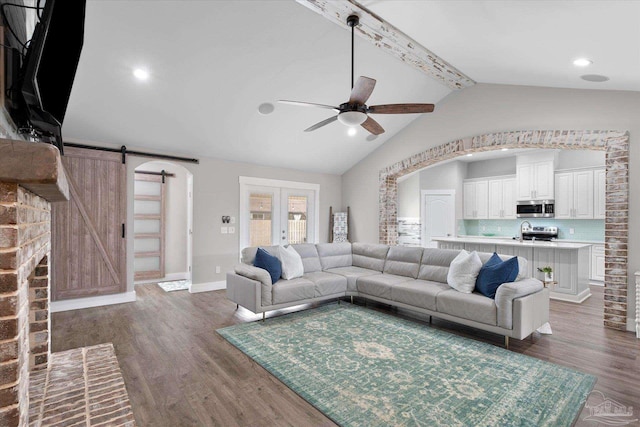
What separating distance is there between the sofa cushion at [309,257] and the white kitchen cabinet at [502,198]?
5538 millimetres

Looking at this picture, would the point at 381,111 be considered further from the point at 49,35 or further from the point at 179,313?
the point at 179,313

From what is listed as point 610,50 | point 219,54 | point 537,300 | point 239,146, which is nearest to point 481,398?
point 537,300

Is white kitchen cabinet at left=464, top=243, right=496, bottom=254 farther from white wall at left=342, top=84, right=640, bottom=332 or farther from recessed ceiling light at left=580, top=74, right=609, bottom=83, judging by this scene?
recessed ceiling light at left=580, top=74, right=609, bottom=83

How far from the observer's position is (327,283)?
4.53 metres

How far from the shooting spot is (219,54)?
380cm

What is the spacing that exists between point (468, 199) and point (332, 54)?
628cm

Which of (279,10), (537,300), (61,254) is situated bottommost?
(537,300)

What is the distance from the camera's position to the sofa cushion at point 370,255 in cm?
521

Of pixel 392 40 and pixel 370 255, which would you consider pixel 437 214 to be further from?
pixel 392 40

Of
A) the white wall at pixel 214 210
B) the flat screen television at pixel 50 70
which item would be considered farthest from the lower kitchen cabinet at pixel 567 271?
the flat screen television at pixel 50 70

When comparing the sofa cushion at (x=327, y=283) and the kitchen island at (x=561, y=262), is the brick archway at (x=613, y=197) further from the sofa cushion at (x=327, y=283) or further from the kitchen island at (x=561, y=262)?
the sofa cushion at (x=327, y=283)

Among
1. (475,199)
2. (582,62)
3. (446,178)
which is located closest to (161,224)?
(582,62)

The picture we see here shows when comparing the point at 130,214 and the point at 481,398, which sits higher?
the point at 130,214

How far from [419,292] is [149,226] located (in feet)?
18.1
